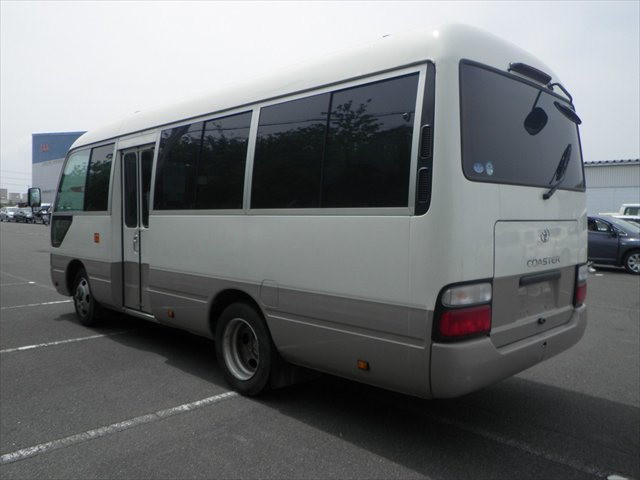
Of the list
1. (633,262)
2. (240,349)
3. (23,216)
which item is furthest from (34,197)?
(23,216)

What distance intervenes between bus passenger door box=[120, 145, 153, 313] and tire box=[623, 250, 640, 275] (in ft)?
43.1

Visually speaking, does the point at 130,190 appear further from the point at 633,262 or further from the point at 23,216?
the point at 23,216

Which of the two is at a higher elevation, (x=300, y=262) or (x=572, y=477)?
(x=300, y=262)

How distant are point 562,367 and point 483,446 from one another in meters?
2.32

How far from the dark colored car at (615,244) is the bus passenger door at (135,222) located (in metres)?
12.9

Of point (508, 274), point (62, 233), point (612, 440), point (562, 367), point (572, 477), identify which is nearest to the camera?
point (572, 477)

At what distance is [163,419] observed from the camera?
398cm

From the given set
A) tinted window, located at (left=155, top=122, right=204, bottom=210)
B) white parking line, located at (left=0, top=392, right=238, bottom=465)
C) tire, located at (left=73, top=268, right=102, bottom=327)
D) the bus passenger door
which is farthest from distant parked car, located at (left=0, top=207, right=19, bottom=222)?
white parking line, located at (left=0, top=392, right=238, bottom=465)

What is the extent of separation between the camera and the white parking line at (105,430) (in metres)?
3.44

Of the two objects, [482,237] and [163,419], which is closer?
[482,237]

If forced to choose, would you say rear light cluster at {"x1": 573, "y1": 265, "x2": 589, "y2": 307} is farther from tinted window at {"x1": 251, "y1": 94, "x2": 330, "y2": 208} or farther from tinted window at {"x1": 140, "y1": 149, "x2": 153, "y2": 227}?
tinted window at {"x1": 140, "y1": 149, "x2": 153, "y2": 227}

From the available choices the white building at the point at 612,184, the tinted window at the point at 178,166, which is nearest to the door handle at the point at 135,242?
the tinted window at the point at 178,166

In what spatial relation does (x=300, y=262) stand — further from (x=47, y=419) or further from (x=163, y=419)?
(x=47, y=419)

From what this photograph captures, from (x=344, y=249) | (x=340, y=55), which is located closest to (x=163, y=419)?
(x=344, y=249)
